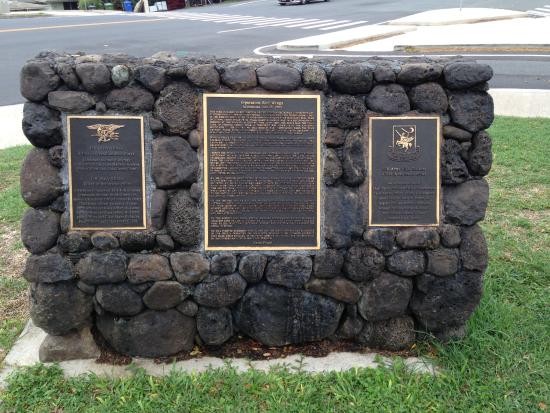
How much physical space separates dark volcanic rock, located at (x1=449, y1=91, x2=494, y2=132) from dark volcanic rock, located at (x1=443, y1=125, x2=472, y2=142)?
4 centimetres

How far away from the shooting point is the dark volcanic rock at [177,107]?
3.33m

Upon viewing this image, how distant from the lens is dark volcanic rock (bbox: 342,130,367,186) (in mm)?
3465

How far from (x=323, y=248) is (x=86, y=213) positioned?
1502 mm

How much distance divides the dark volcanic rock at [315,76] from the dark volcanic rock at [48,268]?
1854mm

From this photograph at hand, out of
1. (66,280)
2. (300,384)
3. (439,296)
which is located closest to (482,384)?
(439,296)

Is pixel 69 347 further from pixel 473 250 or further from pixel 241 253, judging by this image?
pixel 473 250

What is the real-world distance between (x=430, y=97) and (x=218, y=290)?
70.8 inches

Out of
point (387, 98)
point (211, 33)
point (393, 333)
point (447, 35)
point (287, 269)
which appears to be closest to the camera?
point (387, 98)

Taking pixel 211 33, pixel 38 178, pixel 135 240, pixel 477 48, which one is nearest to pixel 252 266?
pixel 135 240

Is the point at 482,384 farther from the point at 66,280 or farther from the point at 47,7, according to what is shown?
the point at 47,7

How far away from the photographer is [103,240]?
342 centimetres

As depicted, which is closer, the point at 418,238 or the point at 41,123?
the point at 41,123

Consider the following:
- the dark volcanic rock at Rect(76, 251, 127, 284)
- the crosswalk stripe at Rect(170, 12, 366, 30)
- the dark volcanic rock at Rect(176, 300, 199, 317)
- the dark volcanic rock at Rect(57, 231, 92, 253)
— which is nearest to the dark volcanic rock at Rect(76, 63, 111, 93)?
the dark volcanic rock at Rect(57, 231, 92, 253)

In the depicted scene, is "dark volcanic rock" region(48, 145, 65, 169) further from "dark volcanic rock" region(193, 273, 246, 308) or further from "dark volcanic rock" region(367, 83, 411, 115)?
"dark volcanic rock" region(367, 83, 411, 115)
